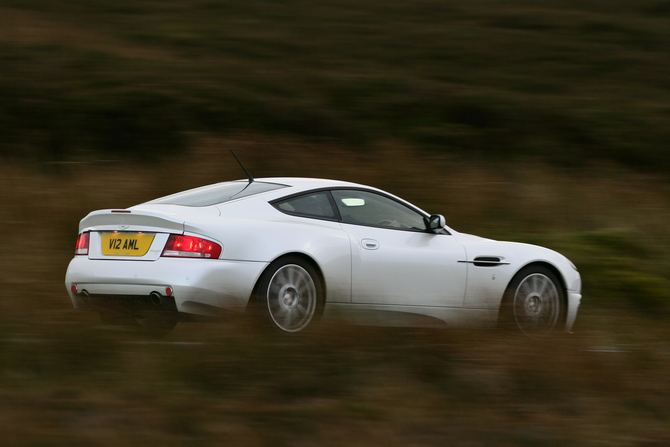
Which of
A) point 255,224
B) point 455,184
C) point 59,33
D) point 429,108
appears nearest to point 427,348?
point 255,224

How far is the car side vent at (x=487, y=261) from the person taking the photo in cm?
712

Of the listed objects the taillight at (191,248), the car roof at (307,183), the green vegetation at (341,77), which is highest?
the green vegetation at (341,77)

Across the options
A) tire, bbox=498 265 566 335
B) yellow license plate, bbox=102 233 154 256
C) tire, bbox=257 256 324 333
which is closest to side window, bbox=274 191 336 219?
tire, bbox=257 256 324 333

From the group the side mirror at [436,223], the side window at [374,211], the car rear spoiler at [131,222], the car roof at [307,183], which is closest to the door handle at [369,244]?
the side window at [374,211]

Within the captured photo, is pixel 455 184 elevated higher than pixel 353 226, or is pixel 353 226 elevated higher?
pixel 455 184

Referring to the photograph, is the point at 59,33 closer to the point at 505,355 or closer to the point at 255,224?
the point at 255,224

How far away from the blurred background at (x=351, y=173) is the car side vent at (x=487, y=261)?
0.89m

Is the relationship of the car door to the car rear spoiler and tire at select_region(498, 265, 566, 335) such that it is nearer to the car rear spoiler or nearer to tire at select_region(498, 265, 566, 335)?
tire at select_region(498, 265, 566, 335)

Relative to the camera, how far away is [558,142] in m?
17.1

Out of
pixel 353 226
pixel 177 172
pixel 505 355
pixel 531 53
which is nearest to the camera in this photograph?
pixel 505 355

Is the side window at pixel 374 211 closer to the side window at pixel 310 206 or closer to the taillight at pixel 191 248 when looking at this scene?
the side window at pixel 310 206

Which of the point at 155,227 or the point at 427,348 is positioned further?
the point at 155,227

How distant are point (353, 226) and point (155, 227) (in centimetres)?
163

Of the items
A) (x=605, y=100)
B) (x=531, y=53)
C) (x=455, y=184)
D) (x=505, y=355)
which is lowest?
(x=505, y=355)
